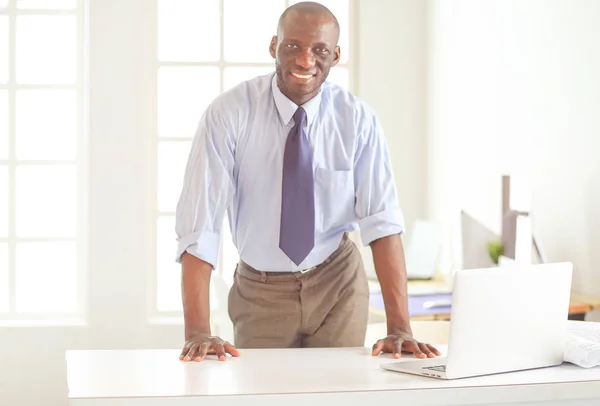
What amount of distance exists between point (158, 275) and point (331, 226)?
265cm

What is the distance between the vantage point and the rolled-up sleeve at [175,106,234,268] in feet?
Answer: 7.18

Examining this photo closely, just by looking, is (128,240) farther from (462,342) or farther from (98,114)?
(462,342)

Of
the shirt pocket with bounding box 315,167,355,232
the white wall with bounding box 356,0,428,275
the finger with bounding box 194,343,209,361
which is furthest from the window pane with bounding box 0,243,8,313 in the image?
the finger with bounding box 194,343,209,361

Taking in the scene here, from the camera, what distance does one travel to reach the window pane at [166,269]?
4.93 metres

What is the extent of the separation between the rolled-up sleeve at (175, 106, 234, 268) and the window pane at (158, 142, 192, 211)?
2.67 m

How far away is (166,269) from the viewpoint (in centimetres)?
496

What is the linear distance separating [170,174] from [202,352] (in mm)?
2994

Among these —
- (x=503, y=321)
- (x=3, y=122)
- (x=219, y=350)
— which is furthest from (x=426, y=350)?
(x=3, y=122)

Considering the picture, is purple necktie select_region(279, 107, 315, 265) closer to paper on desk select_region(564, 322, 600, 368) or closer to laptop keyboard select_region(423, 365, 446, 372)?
laptop keyboard select_region(423, 365, 446, 372)

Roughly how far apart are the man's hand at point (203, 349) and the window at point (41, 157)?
118 inches

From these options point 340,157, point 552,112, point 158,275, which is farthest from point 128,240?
point 340,157

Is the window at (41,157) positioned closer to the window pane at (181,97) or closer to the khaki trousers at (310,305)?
the window pane at (181,97)

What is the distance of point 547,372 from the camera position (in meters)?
1.94

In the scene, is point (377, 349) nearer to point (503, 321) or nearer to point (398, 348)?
point (398, 348)
